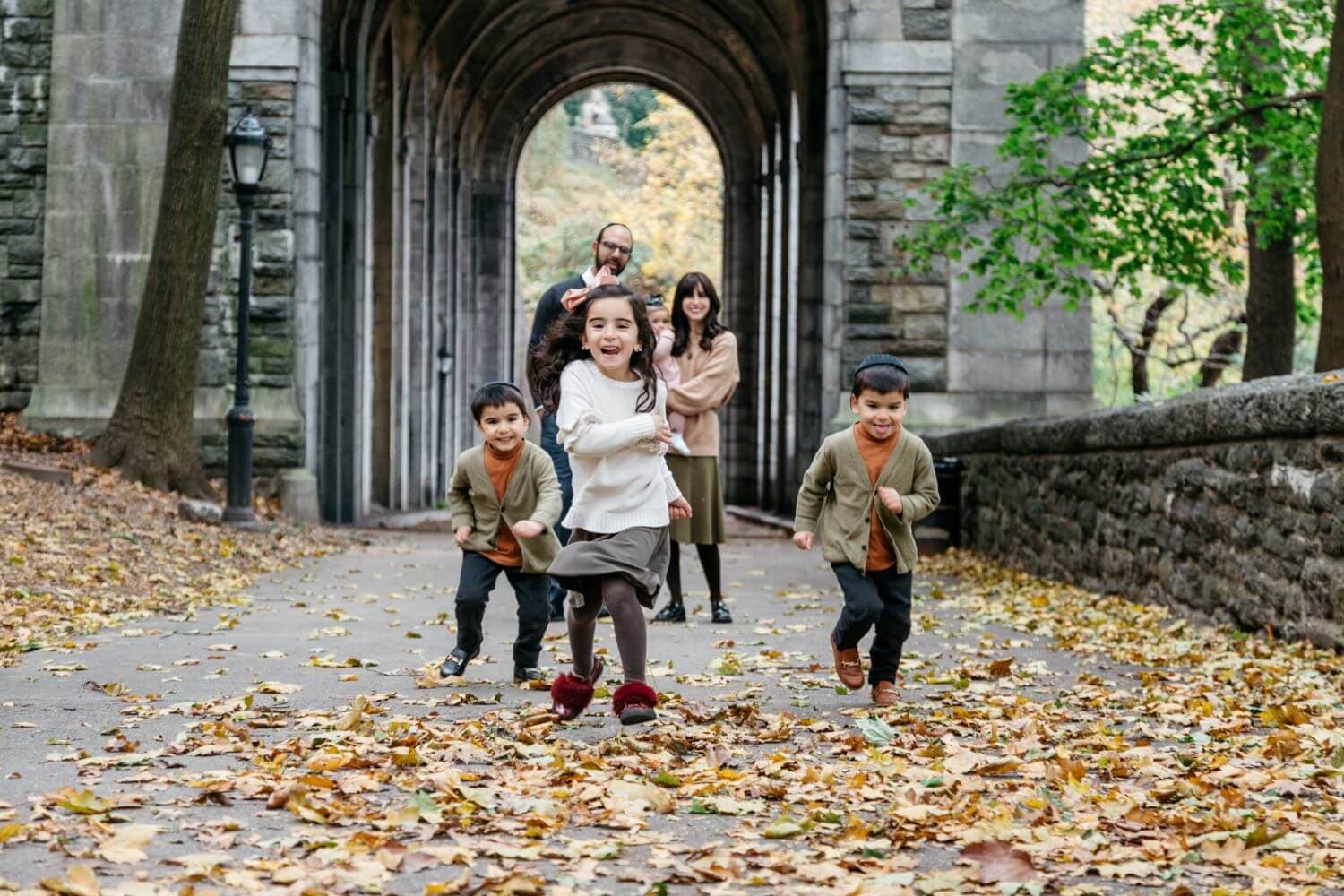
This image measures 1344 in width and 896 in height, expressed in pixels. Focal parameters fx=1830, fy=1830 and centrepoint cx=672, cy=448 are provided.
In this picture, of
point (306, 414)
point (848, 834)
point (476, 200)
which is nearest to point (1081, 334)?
point (306, 414)

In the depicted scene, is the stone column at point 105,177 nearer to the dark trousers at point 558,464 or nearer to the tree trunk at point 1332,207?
the dark trousers at point 558,464

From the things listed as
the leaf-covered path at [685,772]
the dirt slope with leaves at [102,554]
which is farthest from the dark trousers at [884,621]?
the dirt slope with leaves at [102,554]

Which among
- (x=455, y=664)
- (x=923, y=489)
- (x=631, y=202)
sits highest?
(x=631, y=202)

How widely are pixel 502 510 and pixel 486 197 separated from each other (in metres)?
28.0

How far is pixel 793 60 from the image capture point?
888 inches

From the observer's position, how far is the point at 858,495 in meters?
6.28

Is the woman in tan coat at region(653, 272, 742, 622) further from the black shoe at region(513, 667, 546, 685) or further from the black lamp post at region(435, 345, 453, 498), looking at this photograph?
the black lamp post at region(435, 345, 453, 498)

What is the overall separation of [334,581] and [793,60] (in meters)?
12.9

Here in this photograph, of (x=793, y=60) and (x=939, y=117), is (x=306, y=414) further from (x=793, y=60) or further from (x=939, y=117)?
(x=793, y=60)

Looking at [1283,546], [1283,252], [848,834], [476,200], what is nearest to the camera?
[848,834]

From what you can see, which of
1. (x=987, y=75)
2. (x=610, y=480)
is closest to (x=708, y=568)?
(x=610, y=480)

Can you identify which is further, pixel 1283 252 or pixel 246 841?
pixel 1283 252

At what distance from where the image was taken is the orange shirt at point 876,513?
20.7ft

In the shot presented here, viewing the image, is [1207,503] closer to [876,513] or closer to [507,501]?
[876,513]
